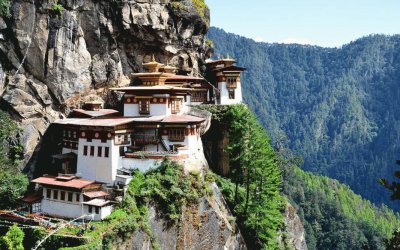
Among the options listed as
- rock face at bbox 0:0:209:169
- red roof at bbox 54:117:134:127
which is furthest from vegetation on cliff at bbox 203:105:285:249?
rock face at bbox 0:0:209:169

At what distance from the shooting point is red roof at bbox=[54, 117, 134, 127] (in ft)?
134

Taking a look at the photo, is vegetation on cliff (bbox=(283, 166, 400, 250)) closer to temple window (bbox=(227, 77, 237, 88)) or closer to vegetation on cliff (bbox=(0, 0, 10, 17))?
temple window (bbox=(227, 77, 237, 88))

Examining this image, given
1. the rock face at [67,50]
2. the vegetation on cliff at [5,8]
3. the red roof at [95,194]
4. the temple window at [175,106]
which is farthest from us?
the temple window at [175,106]

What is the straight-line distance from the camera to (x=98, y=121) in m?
42.8

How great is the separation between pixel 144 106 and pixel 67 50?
373 inches

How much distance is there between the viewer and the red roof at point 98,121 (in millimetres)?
40938

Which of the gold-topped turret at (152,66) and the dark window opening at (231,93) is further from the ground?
the gold-topped turret at (152,66)

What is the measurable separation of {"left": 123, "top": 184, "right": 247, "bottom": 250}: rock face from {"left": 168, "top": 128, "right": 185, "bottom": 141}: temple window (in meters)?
6.12

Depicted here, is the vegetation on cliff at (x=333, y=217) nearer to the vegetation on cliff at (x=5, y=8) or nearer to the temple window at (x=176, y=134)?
the temple window at (x=176, y=134)

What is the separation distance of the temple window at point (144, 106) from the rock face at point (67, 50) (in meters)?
6.09

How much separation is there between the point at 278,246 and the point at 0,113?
104ft

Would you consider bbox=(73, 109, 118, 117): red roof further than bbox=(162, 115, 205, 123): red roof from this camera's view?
Yes

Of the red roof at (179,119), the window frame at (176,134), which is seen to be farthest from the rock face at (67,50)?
the window frame at (176,134)

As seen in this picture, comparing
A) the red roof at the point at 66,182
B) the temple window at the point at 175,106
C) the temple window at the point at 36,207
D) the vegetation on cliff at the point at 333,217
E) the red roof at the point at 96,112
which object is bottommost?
the vegetation on cliff at the point at 333,217
